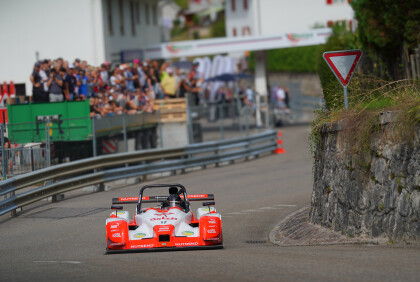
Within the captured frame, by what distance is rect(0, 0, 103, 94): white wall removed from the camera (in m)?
34.7

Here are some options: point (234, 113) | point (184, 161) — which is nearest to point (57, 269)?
point (184, 161)

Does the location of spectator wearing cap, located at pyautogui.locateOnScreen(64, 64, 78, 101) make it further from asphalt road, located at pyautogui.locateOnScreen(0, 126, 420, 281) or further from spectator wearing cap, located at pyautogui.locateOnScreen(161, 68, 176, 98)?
spectator wearing cap, located at pyautogui.locateOnScreen(161, 68, 176, 98)

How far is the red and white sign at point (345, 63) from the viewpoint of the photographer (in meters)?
13.2

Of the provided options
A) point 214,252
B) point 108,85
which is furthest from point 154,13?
point 214,252

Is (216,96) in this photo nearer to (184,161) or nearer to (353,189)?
(184,161)

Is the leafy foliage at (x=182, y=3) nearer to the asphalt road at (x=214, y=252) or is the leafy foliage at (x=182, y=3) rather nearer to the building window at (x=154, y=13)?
the building window at (x=154, y=13)

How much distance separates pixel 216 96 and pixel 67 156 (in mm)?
24371

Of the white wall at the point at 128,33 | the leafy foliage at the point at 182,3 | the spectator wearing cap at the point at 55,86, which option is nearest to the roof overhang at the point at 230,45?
the white wall at the point at 128,33

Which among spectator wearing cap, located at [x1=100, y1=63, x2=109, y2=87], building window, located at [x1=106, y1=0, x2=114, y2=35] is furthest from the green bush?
building window, located at [x1=106, y1=0, x2=114, y2=35]

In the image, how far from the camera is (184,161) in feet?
82.7

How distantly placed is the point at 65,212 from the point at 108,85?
8835 millimetres

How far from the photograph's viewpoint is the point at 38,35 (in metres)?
34.8

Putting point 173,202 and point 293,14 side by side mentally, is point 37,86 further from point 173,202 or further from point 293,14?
point 293,14

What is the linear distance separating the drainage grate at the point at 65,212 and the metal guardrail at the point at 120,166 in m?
0.44
